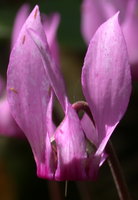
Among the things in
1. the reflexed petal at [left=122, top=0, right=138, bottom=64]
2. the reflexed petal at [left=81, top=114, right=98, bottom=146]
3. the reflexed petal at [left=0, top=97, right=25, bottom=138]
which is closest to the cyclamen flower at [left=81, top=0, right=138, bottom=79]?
the reflexed petal at [left=122, top=0, right=138, bottom=64]

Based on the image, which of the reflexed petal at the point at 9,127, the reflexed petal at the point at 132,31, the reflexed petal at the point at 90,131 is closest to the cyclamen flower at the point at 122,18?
the reflexed petal at the point at 132,31

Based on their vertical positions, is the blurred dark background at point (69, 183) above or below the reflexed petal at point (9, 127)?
below

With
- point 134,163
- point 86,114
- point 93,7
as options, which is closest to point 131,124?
point 134,163

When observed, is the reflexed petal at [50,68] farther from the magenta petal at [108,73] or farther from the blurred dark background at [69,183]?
the blurred dark background at [69,183]

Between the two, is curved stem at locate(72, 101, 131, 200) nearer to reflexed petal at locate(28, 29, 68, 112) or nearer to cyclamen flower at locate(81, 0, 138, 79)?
reflexed petal at locate(28, 29, 68, 112)

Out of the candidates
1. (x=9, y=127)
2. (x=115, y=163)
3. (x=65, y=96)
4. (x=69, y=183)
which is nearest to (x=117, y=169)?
(x=115, y=163)

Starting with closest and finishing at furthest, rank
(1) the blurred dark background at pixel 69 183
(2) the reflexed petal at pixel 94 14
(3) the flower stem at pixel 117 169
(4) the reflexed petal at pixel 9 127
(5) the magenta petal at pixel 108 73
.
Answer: (5) the magenta petal at pixel 108 73 → (3) the flower stem at pixel 117 169 → (4) the reflexed petal at pixel 9 127 → (2) the reflexed petal at pixel 94 14 → (1) the blurred dark background at pixel 69 183

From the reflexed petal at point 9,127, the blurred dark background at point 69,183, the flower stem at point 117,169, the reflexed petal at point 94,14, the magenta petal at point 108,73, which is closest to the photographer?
the magenta petal at point 108,73

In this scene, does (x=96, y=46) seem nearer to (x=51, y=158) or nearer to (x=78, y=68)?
(x=51, y=158)
